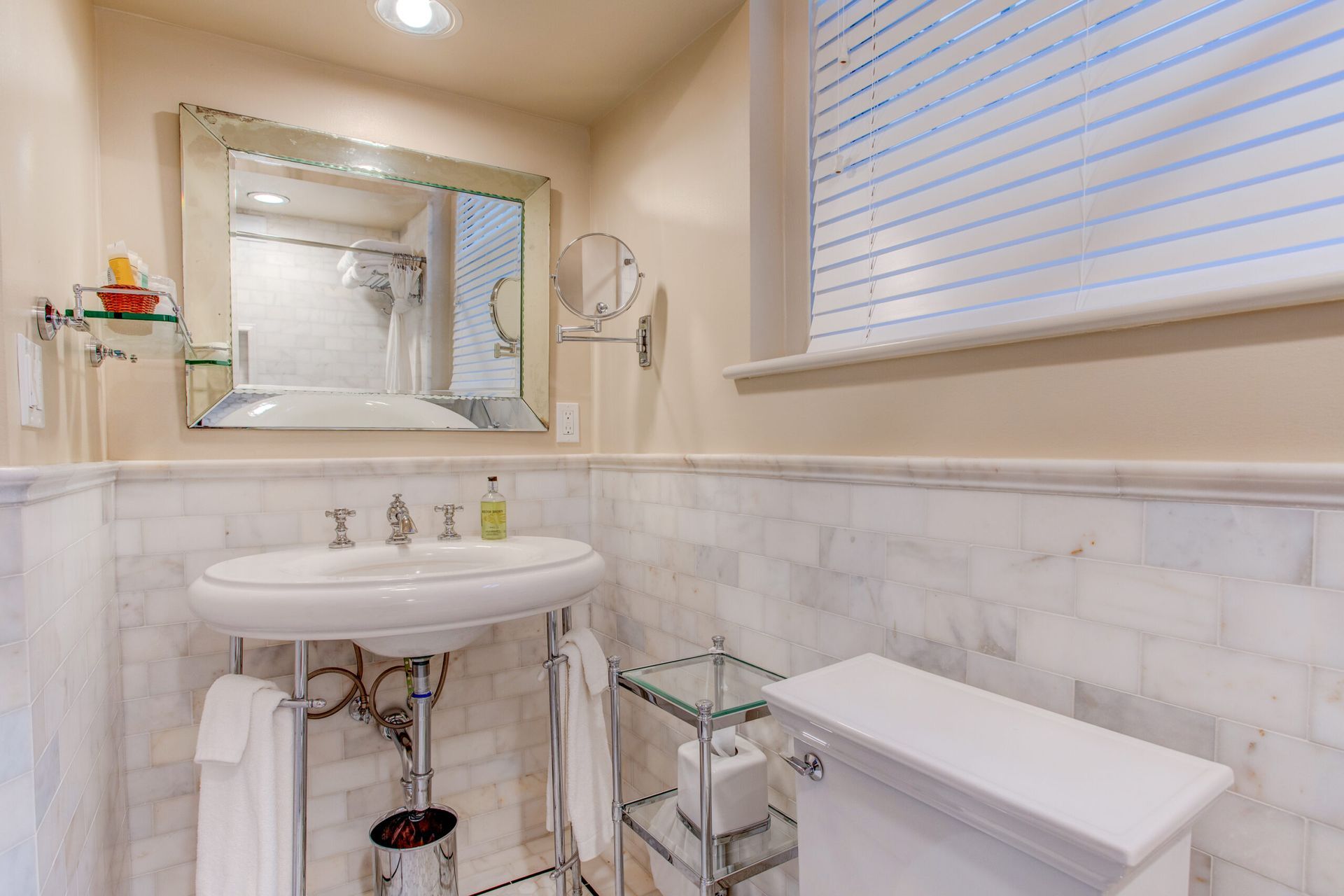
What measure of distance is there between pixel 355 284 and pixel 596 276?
0.61 meters

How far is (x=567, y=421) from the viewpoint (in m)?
2.06

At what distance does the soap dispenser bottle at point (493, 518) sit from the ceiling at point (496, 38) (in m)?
1.07

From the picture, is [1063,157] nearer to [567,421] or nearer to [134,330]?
[567,421]

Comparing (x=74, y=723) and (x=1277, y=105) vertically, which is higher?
(x=1277, y=105)

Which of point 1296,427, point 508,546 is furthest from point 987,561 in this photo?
point 508,546

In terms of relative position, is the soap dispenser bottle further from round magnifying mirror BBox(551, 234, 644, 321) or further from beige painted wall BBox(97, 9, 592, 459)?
round magnifying mirror BBox(551, 234, 644, 321)

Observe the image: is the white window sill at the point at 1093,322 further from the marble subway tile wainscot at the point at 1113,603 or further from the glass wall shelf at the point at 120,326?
the glass wall shelf at the point at 120,326

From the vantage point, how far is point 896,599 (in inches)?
45.2

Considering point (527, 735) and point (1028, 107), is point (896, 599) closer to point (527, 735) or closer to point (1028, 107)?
point (1028, 107)

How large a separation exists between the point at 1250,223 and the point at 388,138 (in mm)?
1833

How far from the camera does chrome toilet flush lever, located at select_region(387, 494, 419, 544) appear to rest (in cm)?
162

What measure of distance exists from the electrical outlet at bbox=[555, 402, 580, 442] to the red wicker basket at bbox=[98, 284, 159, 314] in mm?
1022

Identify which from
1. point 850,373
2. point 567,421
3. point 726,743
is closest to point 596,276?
A: point 567,421

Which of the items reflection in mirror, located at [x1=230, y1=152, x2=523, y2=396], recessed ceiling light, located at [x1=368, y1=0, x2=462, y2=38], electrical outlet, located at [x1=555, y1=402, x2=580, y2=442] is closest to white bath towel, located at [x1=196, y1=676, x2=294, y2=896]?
reflection in mirror, located at [x1=230, y1=152, x2=523, y2=396]
